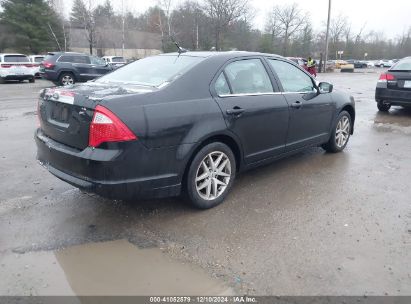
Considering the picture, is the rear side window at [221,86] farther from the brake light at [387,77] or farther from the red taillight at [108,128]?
the brake light at [387,77]

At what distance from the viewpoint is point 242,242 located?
329 cm

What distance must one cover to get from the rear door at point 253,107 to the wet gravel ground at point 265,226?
1.81ft

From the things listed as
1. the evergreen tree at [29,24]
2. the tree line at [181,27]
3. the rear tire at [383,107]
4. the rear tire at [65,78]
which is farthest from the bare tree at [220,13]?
the rear tire at [383,107]

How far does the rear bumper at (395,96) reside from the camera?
9.21 meters

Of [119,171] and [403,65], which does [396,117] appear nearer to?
[403,65]

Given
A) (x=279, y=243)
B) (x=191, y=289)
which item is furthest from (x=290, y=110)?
(x=191, y=289)

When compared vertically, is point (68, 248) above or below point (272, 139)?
below

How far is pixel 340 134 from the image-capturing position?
6031 millimetres

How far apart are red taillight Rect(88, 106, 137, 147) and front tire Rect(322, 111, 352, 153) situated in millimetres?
3749

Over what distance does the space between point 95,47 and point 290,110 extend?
51.0 meters

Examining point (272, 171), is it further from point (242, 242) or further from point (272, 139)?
point (242, 242)

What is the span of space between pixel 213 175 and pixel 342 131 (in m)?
3.08

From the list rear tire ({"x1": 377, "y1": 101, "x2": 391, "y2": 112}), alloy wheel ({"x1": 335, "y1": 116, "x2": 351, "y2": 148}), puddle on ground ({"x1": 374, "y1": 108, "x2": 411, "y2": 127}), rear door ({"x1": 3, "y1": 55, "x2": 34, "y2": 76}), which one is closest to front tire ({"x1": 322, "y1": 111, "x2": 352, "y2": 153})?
alloy wheel ({"x1": 335, "y1": 116, "x2": 351, "y2": 148})

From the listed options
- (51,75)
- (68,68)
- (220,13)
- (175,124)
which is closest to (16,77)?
(51,75)
